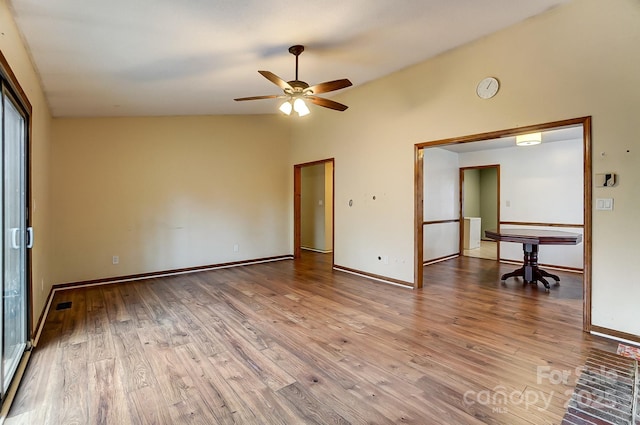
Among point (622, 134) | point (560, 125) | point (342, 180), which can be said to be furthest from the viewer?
point (342, 180)

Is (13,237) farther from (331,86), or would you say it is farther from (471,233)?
(471,233)

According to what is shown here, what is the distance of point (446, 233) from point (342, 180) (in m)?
2.89

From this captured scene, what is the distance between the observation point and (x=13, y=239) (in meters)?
2.29

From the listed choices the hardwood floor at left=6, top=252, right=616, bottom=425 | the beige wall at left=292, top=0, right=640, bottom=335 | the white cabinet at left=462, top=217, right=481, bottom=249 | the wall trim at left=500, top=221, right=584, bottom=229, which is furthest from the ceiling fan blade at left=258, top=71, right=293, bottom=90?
the white cabinet at left=462, top=217, right=481, bottom=249

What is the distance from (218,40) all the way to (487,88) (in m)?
2.91

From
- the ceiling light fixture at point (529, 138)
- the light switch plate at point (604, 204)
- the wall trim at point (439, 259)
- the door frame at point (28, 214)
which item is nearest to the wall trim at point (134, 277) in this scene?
the door frame at point (28, 214)

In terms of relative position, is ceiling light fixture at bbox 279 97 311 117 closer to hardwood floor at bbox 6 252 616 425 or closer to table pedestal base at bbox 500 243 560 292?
hardwood floor at bbox 6 252 616 425

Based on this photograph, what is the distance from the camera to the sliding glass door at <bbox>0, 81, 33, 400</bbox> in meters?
2.04

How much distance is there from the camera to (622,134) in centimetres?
274

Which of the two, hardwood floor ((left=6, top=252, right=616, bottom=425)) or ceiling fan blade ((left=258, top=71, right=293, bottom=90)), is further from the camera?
ceiling fan blade ((left=258, top=71, right=293, bottom=90))

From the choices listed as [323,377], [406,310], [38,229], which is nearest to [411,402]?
[323,377]

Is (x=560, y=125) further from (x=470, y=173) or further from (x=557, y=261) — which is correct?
(x=470, y=173)

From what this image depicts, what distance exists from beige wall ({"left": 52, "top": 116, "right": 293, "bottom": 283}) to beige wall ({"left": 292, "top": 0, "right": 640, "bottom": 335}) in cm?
194

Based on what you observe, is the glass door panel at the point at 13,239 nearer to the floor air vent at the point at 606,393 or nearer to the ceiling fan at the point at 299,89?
the ceiling fan at the point at 299,89
